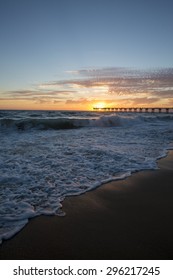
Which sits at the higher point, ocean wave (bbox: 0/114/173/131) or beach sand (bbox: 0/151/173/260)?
ocean wave (bbox: 0/114/173/131)

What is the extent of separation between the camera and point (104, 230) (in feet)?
9.48

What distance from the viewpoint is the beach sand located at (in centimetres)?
243

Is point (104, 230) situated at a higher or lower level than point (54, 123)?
lower

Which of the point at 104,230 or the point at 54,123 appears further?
the point at 54,123

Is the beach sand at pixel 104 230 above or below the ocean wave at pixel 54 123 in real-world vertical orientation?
below

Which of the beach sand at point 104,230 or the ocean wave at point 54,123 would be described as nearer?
the beach sand at point 104,230

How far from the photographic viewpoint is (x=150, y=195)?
407 cm

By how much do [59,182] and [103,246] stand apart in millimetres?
2421

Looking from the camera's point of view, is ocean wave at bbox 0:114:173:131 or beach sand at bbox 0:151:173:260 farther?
ocean wave at bbox 0:114:173:131

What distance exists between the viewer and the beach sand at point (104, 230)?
7.98 feet
